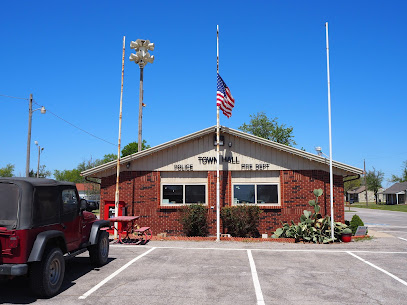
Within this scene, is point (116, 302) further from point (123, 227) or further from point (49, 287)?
point (123, 227)

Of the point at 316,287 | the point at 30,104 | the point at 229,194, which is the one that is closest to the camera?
the point at 316,287

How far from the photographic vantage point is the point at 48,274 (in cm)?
654

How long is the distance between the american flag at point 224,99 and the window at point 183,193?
361cm

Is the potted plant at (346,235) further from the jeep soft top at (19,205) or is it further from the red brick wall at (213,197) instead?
the jeep soft top at (19,205)

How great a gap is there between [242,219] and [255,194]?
4.77 ft

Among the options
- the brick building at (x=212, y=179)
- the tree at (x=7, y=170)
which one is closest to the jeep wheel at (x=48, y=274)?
the brick building at (x=212, y=179)

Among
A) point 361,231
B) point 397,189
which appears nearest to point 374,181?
point 397,189

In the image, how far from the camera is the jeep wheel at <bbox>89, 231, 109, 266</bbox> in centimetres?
891

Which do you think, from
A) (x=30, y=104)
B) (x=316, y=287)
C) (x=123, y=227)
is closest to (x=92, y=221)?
(x=123, y=227)

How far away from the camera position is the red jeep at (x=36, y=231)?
20.1 feet

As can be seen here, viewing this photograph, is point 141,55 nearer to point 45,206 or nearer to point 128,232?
point 128,232

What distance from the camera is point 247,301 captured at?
6.41 m

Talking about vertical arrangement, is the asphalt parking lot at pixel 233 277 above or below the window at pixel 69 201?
below

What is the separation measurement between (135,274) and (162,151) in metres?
8.33
